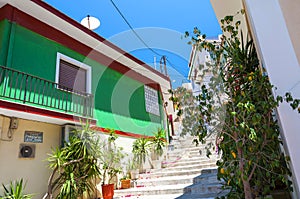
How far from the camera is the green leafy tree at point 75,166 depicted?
5.31 meters

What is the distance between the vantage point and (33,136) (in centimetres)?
569

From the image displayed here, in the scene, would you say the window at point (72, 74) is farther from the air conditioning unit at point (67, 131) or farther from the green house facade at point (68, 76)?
the air conditioning unit at point (67, 131)

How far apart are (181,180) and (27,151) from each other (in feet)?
13.9

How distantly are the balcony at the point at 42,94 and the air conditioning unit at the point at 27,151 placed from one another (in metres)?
1.07

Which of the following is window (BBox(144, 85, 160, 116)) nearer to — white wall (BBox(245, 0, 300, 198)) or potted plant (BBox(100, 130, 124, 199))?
potted plant (BBox(100, 130, 124, 199))

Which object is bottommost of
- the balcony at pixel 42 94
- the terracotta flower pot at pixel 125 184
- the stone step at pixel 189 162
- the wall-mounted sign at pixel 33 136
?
the terracotta flower pot at pixel 125 184

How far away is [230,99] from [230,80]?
0.86 feet

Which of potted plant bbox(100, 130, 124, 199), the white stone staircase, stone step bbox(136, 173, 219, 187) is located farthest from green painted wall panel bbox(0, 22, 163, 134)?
stone step bbox(136, 173, 219, 187)

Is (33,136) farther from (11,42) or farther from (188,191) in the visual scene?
(188,191)

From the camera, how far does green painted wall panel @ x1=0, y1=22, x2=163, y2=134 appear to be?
19.4ft

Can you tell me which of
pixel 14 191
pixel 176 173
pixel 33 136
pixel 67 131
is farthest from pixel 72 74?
pixel 176 173

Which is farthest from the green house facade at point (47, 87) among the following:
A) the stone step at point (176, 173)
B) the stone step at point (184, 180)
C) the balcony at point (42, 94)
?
the stone step at point (184, 180)

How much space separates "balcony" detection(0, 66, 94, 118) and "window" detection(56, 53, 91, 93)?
0.28 meters

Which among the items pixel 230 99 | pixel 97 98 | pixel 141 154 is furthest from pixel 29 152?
pixel 230 99
